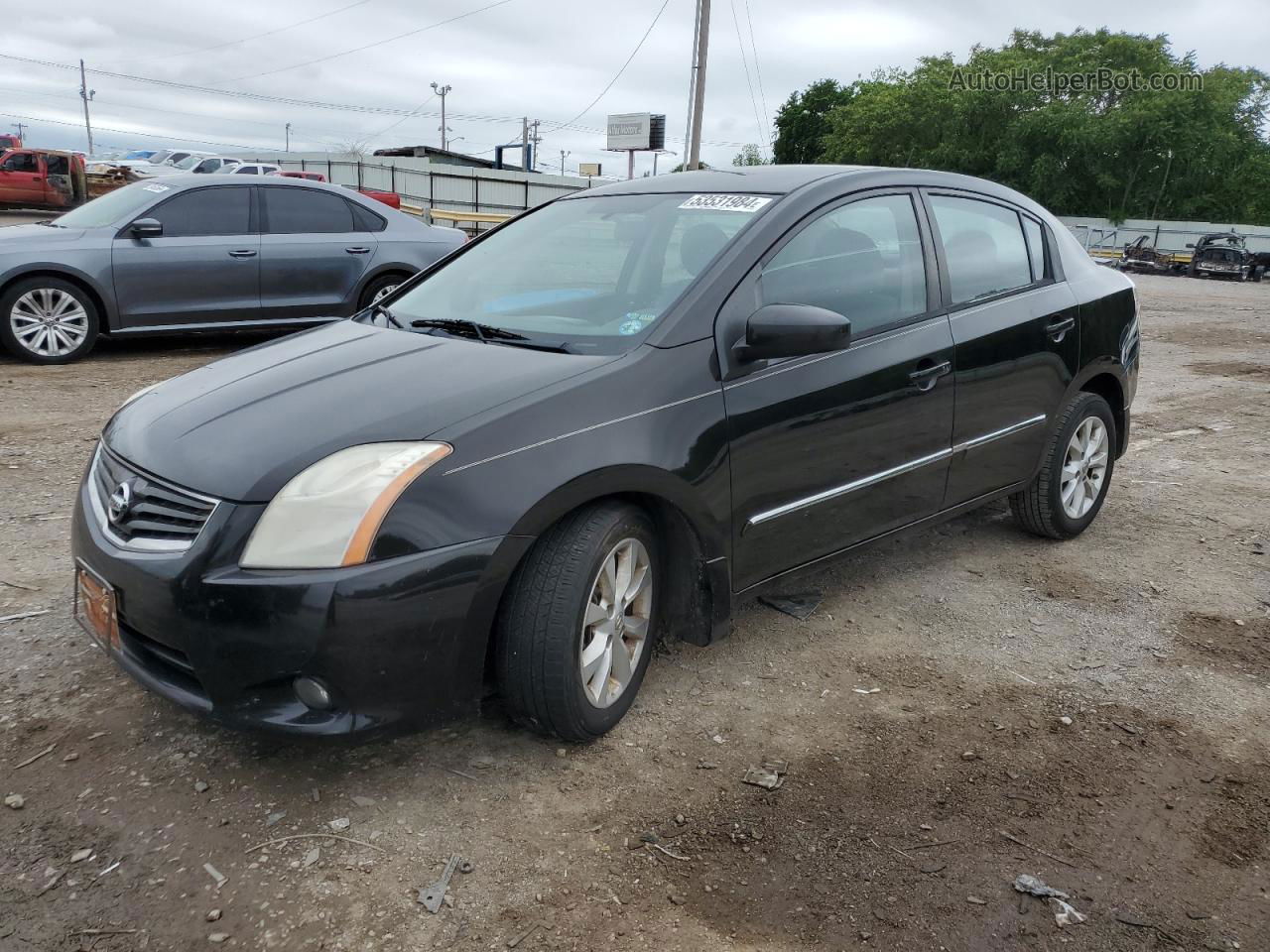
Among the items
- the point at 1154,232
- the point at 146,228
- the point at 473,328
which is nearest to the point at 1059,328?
the point at 473,328

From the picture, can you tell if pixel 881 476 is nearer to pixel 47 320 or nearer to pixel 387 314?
pixel 387 314

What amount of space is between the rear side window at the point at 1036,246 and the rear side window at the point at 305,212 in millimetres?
6228

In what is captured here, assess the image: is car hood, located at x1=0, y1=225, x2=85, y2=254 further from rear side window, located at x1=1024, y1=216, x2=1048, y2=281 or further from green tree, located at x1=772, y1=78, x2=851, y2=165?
green tree, located at x1=772, y1=78, x2=851, y2=165

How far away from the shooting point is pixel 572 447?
2658mm

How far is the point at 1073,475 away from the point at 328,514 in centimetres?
357

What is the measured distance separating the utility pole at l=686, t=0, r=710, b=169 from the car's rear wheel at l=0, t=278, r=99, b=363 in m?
18.9

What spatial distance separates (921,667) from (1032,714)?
416 mm

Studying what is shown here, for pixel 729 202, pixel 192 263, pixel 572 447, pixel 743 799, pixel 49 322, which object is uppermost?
pixel 729 202

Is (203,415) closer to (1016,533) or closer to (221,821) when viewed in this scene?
(221,821)

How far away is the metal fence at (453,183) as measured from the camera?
37344 mm

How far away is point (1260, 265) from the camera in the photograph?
3472 cm

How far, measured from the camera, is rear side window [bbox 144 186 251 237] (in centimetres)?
820

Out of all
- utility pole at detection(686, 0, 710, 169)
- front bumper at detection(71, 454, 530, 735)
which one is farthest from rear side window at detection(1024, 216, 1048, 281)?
utility pole at detection(686, 0, 710, 169)

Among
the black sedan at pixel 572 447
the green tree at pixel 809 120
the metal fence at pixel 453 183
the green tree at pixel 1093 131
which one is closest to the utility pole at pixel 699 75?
the metal fence at pixel 453 183
